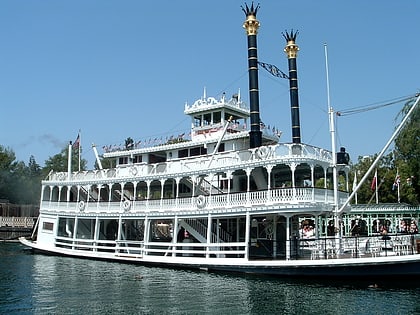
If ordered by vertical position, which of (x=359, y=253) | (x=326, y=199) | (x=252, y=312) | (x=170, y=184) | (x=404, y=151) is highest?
(x=404, y=151)

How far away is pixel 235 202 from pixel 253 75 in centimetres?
892

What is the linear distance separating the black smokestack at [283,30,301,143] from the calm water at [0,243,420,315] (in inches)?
449

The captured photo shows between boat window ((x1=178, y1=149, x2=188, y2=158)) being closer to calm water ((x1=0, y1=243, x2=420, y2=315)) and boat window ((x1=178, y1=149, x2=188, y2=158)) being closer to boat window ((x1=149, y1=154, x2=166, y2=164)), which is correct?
boat window ((x1=149, y1=154, x2=166, y2=164))

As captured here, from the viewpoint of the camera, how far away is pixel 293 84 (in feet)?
99.6

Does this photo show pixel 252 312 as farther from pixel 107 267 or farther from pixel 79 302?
pixel 107 267

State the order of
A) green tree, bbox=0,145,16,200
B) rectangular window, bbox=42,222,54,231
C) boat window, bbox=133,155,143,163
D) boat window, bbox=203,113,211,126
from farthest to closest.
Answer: green tree, bbox=0,145,16,200 < rectangular window, bbox=42,222,54,231 < boat window, bbox=133,155,143,163 < boat window, bbox=203,113,211,126

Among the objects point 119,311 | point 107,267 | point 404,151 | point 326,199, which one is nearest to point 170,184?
point 107,267

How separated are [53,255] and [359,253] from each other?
21428mm

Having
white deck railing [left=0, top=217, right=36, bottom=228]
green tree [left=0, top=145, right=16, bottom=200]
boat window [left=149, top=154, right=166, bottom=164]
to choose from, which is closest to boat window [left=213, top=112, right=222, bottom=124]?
boat window [left=149, top=154, right=166, bottom=164]

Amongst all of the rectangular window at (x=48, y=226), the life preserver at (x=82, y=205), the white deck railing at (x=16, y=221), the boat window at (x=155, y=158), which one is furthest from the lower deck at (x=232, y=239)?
the white deck railing at (x=16, y=221)

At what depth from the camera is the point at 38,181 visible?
7812 cm

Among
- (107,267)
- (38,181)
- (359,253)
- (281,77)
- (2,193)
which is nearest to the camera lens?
(359,253)

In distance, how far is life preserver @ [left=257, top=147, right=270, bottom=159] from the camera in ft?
74.8

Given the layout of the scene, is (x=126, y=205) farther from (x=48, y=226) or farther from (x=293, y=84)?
(x=293, y=84)
